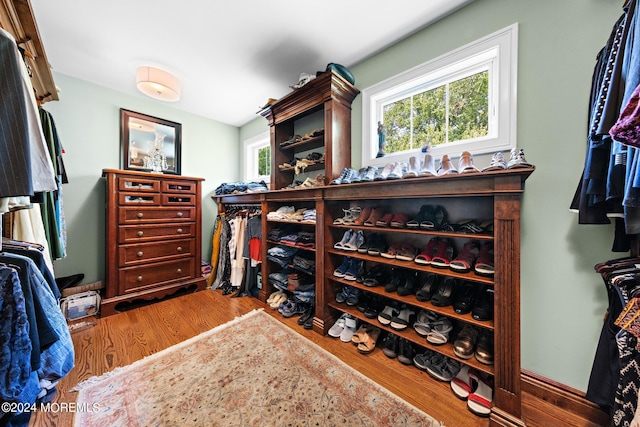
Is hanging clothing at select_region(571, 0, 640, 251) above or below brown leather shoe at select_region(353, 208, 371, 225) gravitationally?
above

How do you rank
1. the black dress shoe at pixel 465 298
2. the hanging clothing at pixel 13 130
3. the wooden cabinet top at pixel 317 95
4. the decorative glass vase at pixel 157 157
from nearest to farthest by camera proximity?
the hanging clothing at pixel 13 130, the black dress shoe at pixel 465 298, the wooden cabinet top at pixel 317 95, the decorative glass vase at pixel 157 157

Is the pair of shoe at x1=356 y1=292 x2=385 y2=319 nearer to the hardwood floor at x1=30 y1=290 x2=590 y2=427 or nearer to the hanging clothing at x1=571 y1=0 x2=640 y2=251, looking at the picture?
the hardwood floor at x1=30 y1=290 x2=590 y2=427

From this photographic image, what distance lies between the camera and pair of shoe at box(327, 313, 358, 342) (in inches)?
65.8

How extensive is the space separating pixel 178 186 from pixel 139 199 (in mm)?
401

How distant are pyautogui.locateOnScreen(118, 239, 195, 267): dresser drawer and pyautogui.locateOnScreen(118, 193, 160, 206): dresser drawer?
1.44 ft

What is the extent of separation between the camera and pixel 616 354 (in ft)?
2.86

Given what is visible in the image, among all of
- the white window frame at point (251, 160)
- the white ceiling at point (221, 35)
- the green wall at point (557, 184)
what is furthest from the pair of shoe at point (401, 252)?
the white window frame at point (251, 160)

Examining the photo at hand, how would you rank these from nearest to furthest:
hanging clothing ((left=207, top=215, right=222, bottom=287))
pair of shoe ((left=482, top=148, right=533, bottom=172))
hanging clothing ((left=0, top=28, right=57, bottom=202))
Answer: hanging clothing ((left=0, top=28, right=57, bottom=202)) < pair of shoe ((left=482, top=148, right=533, bottom=172)) < hanging clothing ((left=207, top=215, right=222, bottom=287))

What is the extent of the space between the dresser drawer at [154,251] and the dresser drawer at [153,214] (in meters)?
0.26

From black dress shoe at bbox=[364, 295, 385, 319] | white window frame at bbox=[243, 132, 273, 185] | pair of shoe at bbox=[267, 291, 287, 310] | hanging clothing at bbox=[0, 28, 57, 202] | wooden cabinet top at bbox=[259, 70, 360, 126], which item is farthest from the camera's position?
white window frame at bbox=[243, 132, 273, 185]

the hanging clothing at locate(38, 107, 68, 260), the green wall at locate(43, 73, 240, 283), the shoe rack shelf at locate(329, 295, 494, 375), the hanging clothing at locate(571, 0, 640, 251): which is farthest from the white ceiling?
the shoe rack shelf at locate(329, 295, 494, 375)

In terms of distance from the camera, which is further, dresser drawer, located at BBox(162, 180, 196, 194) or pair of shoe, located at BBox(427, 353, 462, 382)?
dresser drawer, located at BBox(162, 180, 196, 194)

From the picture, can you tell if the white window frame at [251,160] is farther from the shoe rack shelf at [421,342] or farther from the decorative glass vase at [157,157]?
the shoe rack shelf at [421,342]

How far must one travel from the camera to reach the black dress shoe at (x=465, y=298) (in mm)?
1197
